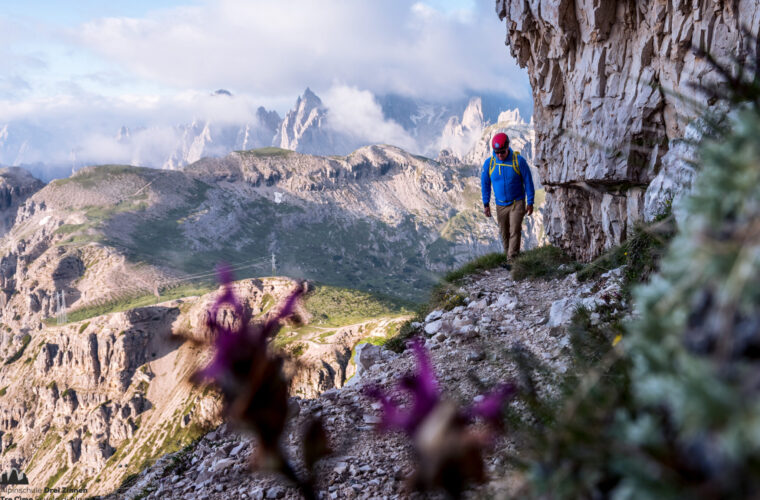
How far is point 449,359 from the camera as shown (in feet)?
21.3

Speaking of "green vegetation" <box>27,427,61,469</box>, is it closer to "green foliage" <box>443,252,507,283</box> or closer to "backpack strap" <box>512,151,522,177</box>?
"green foliage" <box>443,252,507,283</box>

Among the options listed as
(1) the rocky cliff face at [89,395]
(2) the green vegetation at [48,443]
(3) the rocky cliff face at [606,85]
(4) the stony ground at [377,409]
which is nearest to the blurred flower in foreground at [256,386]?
(4) the stony ground at [377,409]

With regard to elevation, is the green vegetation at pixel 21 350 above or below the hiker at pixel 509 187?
below

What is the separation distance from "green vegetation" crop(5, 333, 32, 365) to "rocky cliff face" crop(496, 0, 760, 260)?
175141 mm

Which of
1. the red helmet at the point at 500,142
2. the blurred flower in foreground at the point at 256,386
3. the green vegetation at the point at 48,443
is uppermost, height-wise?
the red helmet at the point at 500,142

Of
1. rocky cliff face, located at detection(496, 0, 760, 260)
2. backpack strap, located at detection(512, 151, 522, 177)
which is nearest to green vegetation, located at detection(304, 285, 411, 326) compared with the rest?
rocky cliff face, located at detection(496, 0, 760, 260)

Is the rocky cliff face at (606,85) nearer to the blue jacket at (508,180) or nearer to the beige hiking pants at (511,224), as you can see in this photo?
the blue jacket at (508,180)

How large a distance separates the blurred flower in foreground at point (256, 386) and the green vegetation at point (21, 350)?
180 meters

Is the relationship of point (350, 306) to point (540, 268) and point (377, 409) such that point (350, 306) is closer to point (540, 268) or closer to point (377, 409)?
point (540, 268)

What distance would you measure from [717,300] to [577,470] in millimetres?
452

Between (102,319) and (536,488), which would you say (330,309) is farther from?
(536,488)

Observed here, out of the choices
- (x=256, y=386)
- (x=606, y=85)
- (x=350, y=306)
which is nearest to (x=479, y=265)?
(x=606, y=85)

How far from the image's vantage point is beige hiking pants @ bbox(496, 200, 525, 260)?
13148mm

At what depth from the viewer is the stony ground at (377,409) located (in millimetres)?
3557
